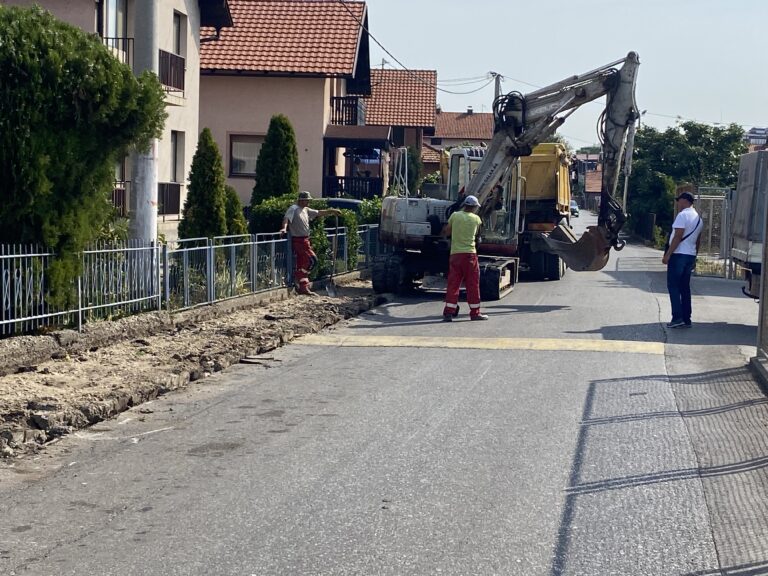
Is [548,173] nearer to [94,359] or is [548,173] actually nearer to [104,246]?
[104,246]

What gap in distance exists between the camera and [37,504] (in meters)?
6.71

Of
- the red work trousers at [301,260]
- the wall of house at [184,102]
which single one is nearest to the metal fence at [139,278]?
the red work trousers at [301,260]

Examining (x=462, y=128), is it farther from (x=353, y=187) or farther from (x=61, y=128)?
(x=61, y=128)

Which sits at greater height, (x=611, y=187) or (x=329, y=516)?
(x=611, y=187)

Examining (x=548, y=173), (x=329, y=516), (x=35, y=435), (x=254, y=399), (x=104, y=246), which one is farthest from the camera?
(x=548, y=173)

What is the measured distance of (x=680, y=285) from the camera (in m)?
15.7

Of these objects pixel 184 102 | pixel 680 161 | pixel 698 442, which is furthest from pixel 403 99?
pixel 698 442

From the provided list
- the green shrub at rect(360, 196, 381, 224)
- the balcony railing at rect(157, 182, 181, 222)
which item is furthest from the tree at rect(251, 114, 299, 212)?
the balcony railing at rect(157, 182, 181, 222)

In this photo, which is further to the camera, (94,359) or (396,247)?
(396,247)

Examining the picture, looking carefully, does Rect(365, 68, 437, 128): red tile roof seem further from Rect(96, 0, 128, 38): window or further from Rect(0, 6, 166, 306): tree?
Rect(0, 6, 166, 306): tree

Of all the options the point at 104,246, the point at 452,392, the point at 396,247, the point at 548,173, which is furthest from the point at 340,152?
the point at 452,392

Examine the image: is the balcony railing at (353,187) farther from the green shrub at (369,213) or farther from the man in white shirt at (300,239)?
the man in white shirt at (300,239)

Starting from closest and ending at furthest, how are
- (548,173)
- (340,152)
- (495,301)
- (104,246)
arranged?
(104,246) < (495,301) < (548,173) < (340,152)

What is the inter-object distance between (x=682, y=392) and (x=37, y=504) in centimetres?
628
